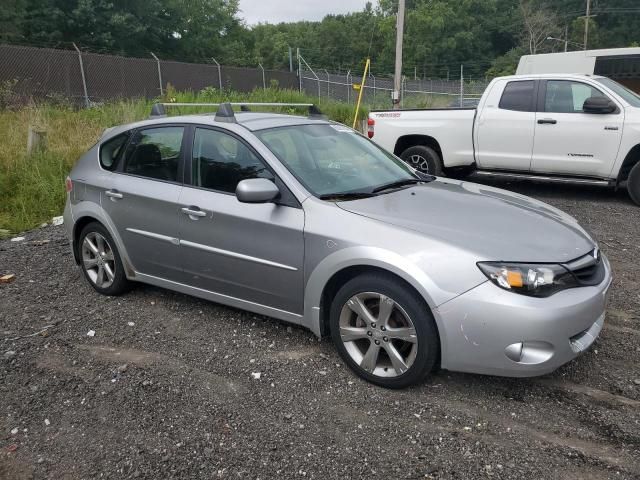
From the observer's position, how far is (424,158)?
29.1 ft

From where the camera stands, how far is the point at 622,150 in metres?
7.33

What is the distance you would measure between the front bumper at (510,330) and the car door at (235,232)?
1031 millimetres

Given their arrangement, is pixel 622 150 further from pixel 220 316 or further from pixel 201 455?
pixel 201 455

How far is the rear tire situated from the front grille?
11.2ft

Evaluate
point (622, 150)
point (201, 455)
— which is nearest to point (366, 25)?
point (622, 150)

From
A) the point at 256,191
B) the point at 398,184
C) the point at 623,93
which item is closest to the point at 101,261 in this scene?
the point at 256,191

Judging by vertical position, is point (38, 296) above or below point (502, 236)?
below

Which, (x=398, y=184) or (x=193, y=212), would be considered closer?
(x=193, y=212)

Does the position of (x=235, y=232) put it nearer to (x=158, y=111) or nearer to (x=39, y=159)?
(x=158, y=111)

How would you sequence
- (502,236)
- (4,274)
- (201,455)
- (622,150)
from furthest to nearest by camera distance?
(622,150), (4,274), (502,236), (201,455)

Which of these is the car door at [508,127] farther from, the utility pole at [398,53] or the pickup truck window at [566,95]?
the utility pole at [398,53]

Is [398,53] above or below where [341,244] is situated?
above

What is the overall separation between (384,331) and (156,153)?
2.40 metres

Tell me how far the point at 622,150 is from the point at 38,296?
7178 mm
